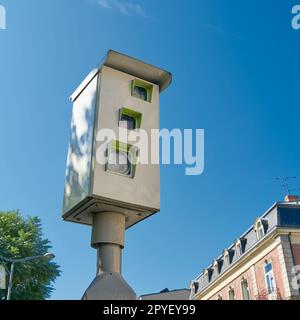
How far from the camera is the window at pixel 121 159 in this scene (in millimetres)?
4875

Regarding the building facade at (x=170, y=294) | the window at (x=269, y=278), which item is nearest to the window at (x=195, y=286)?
the building facade at (x=170, y=294)

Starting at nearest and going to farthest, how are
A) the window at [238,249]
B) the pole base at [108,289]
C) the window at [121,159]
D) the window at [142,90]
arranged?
the pole base at [108,289] < the window at [121,159] < the window at [142,90] < the window at [238,249]

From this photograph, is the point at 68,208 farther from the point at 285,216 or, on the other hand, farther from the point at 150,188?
the point at 285,216

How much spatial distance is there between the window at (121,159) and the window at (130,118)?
1.26ft

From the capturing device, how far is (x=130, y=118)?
5.39 metres

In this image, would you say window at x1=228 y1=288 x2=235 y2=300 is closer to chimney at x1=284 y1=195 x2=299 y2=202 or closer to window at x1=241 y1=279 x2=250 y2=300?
window at x1=241 y1=279 x2=250 y2=300

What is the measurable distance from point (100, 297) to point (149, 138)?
2.23m

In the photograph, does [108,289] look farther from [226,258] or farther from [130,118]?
[226,258]

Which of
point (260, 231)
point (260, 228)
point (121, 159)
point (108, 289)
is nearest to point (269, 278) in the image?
point (260, 231)

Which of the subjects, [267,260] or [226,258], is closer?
[267,260]

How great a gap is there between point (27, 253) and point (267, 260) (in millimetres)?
12838

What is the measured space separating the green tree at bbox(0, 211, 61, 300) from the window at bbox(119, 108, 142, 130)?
13604 mm

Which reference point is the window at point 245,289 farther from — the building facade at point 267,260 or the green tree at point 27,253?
the green tree at point 27,253
